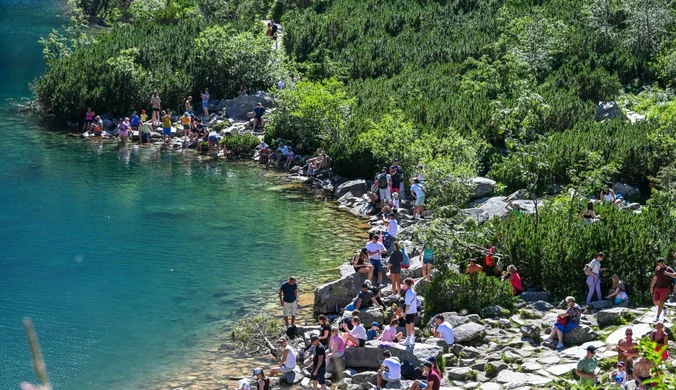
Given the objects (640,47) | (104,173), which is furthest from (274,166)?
(640,47)

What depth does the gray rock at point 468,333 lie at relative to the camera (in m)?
27.6

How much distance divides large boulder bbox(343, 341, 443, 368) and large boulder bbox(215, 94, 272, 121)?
102 ft

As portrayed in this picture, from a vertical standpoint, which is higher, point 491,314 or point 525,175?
point 525,175

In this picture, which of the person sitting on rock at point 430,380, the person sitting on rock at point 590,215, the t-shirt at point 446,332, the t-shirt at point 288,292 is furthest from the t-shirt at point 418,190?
the person sitting on rock at point 430,380

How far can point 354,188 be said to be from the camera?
45625mm

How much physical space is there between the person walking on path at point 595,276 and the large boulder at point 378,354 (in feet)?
17.7

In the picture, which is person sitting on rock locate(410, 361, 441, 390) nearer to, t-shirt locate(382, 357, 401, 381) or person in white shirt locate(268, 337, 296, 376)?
t-shirt locate(382, 357, 401, 381)

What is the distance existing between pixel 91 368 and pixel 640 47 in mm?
39345

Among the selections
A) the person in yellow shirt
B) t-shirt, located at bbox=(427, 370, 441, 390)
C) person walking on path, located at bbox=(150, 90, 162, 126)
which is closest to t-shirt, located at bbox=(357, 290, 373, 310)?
t-shirt, located at bbox=(427, 370, 441, 390)

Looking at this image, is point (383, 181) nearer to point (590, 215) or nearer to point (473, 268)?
point (590, 215)

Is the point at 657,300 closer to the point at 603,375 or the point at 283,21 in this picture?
the point at 603,375

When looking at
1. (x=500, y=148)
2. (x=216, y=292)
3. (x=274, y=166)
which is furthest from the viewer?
(x=274, y=166)

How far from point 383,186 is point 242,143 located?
1247cm

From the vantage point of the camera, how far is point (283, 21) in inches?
2822
